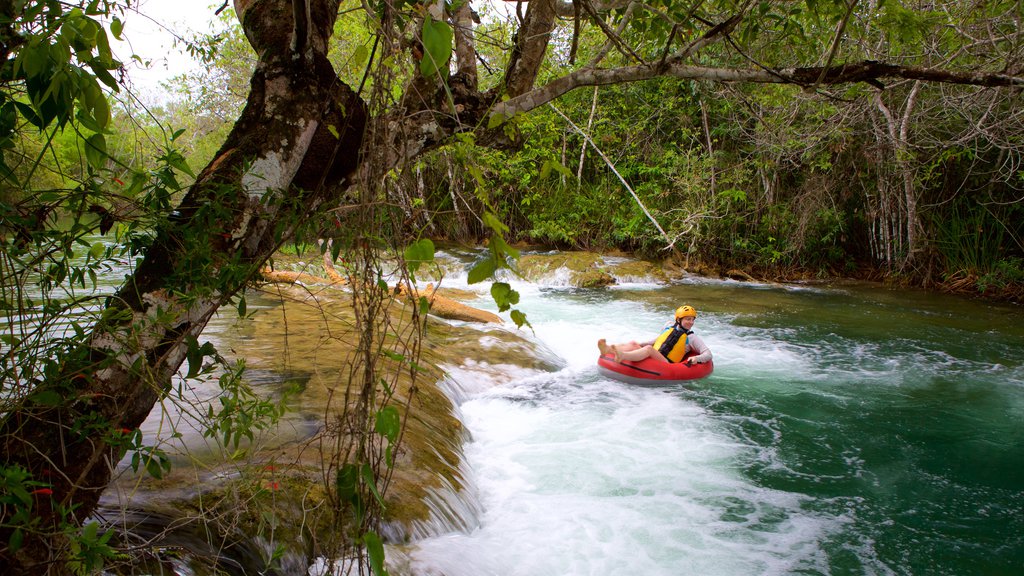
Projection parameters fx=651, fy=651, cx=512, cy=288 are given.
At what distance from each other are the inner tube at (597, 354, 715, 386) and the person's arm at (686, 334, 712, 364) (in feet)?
0.20

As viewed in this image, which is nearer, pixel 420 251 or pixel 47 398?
pixel 420 251

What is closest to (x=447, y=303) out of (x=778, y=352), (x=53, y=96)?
(x=778, y=352)

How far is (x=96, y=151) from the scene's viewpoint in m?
1.68

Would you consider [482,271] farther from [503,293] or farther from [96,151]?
[96,151]

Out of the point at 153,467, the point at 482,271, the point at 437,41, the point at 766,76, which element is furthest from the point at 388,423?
the point at 766,76

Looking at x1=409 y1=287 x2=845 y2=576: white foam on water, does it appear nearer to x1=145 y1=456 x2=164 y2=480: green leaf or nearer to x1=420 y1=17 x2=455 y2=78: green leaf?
x1=145 y1=456 x2=164 y2=480: green leaf

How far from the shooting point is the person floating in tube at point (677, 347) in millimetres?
7697

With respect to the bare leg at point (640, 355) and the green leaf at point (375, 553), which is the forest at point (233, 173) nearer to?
the green leaf at point (375, 553)

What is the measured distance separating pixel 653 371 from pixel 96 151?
21.9 feet

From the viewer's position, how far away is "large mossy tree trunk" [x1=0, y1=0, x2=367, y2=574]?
1833 mm

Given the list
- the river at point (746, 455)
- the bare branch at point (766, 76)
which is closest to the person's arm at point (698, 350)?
the river at point (746, 455)

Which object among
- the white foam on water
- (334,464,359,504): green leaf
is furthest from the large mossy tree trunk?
the white foam on water

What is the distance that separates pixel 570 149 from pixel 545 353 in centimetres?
Answer: 887

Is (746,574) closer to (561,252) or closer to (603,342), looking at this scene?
(603,342)
